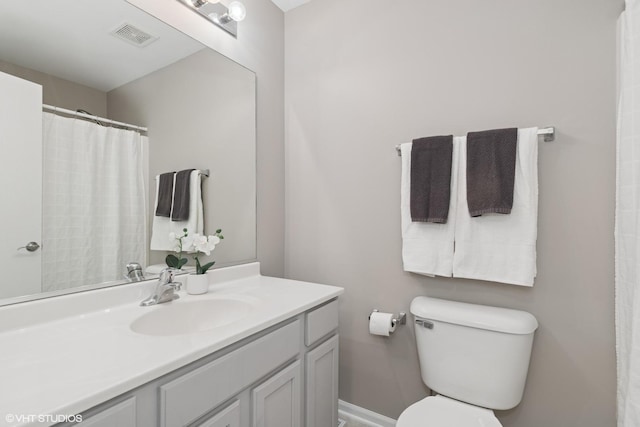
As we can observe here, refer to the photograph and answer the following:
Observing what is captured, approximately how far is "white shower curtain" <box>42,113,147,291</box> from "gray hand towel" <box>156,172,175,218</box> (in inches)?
2.7

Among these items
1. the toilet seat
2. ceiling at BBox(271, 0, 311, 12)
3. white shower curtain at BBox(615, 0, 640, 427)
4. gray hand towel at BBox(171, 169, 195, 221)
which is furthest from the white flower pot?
ceiling at BBox(271, 0, 311, 12)

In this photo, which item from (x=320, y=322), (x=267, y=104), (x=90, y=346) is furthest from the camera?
(x=267, y=104)

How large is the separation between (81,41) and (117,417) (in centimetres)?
121

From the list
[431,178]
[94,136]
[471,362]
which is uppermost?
[94,136]

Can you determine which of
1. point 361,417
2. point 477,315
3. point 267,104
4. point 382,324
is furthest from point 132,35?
point 361,417

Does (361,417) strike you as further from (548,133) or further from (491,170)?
(548,133)

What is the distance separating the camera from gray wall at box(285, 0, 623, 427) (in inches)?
45.1

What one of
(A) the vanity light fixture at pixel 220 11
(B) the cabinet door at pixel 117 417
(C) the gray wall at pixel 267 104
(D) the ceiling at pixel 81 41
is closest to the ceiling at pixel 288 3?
(C) the gray wall at pixel 267 104

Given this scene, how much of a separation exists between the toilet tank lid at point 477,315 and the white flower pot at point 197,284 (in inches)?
36.2

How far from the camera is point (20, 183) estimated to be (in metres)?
0.91

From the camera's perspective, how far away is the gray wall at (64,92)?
0.92 meters

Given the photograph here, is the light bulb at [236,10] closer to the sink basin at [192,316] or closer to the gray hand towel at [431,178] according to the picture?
the gray hand towel at [431,178]

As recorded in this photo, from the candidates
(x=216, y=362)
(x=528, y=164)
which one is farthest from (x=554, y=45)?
(x=216, y=362)

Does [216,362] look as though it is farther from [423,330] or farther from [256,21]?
[256,21]
